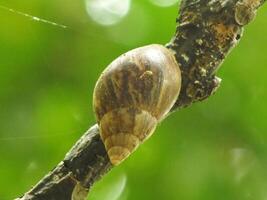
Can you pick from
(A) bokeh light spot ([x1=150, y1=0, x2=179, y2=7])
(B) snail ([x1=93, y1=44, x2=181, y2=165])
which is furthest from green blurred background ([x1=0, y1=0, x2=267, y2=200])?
(B) snail ([x1=93, y1=44, x2=181, y2=165])

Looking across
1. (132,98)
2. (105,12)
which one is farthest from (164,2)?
(132,98)

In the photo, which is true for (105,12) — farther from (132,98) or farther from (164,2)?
(132,98)

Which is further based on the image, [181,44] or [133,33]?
[133,33]

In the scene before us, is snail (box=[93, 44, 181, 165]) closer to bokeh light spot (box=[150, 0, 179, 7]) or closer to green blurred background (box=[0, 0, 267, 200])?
green blurred background (box=[0, 0, 267, 200])

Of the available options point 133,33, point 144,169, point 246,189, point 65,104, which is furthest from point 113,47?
point 246,189

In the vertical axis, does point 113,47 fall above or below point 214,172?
above

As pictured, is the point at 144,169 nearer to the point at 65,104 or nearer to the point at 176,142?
the point at 176,142
